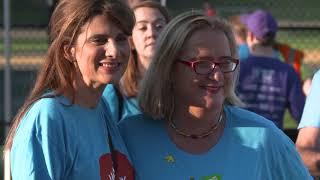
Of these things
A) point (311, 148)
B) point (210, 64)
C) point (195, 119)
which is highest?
point (210, 64)

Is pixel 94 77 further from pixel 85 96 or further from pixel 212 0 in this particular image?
pixel 212 0

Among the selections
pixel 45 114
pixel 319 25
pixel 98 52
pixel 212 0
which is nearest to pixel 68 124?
pixel 45 114

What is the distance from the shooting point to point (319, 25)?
8.08 meters

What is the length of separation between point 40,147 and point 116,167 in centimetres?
36

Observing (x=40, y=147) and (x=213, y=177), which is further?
(x=213, y=177)

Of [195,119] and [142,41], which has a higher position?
[142,41]

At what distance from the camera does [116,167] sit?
2588 mm

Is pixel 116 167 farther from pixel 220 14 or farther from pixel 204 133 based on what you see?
pixel 220 14

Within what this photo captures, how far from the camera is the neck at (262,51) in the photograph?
5.97m

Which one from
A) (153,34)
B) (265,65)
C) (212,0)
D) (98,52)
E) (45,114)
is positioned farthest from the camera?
(212,0)

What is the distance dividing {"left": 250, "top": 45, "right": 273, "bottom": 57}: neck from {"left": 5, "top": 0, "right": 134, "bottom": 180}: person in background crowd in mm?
3450

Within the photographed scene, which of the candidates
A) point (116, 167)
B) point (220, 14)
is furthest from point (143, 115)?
point (220, 14)

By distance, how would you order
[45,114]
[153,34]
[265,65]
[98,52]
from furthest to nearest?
[265,65] < [153,34] < [98,52] < [45,114]

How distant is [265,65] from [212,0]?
7.03 ft
